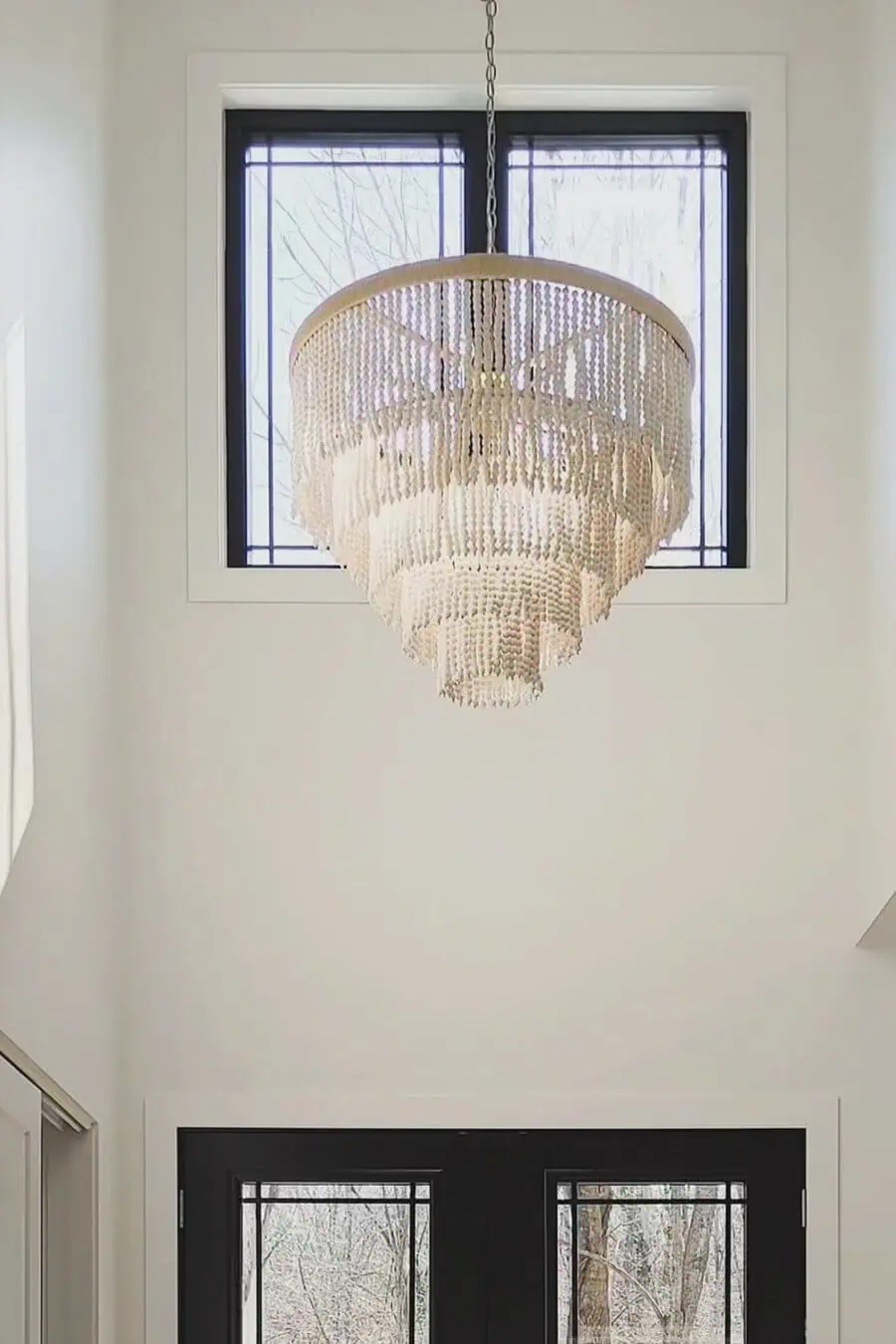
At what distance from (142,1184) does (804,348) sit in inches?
90.7

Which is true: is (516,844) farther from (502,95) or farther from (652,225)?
(502,95)

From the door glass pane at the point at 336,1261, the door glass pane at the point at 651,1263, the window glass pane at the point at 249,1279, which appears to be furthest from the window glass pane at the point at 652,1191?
the window glass pane at the point at 249,1279

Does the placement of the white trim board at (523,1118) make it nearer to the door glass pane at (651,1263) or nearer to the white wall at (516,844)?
the white wall at (516,844)

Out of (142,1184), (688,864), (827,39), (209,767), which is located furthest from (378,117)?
(142,1184)

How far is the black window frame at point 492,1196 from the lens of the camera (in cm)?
384

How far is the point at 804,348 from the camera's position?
385 cm

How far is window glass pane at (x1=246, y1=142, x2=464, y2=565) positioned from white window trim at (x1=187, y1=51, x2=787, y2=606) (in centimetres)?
14

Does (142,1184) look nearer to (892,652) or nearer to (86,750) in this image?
(86,750)

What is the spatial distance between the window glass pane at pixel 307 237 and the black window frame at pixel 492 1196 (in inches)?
53.6

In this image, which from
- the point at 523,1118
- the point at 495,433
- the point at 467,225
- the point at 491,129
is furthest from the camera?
the point at 467,225

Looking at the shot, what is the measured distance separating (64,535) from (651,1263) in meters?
2.05

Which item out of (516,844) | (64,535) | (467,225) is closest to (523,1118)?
(516,844)

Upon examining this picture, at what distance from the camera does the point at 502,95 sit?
387cm

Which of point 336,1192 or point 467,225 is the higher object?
point 467,225
